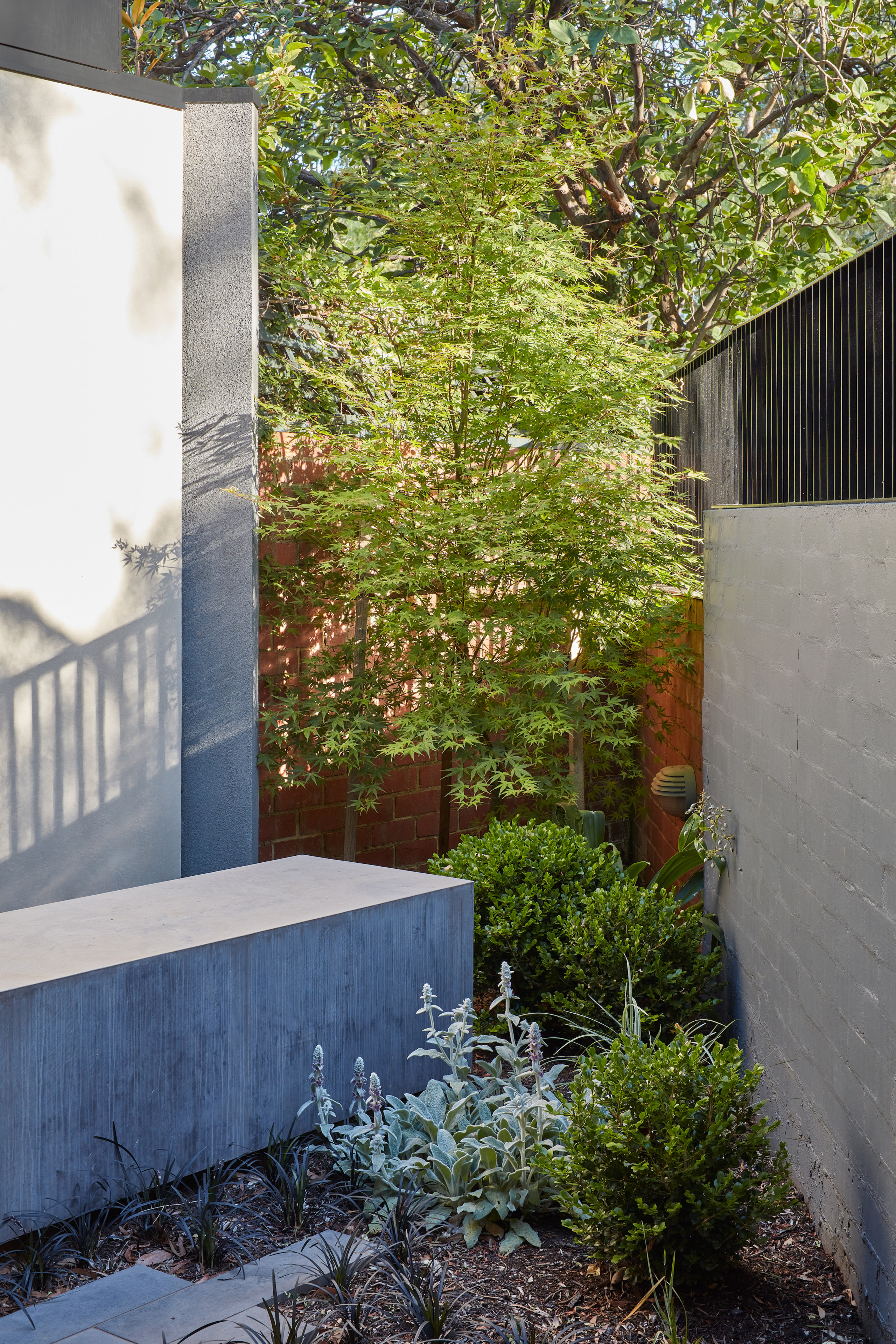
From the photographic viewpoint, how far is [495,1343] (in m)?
2.33

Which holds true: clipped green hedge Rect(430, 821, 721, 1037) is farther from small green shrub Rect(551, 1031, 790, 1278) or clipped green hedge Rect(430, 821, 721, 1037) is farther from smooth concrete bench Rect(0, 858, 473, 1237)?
small green shrub Rect(551, 1031, 790, 1278)

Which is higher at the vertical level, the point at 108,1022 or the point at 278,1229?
the point at 108,1022

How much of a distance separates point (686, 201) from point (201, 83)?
3586mm

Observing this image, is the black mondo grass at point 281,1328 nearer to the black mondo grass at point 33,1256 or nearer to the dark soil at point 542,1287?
the dark soil at point 542,1287

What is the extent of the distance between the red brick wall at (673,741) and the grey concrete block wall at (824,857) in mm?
1810

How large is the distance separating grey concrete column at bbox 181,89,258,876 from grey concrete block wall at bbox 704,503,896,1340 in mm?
2052

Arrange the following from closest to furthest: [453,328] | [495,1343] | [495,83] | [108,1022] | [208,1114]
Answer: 1. [495,1343]
2. [108,1022]
3. [208,1114]
4. [453,328]
5. [495,83]

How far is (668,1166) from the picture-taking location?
2.57 metres

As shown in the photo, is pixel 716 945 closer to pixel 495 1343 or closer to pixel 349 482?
pixel 495 1343

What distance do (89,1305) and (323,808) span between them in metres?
3.90

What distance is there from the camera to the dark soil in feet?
8.04

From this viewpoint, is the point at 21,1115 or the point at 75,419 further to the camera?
the point at 75,419

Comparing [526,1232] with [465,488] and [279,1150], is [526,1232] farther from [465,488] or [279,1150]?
[465,488]

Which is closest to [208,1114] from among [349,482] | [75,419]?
[75,419]
